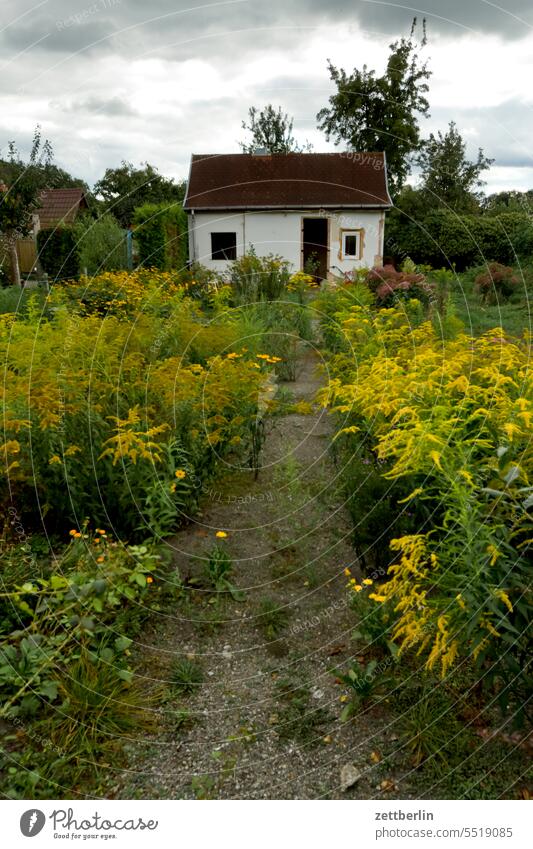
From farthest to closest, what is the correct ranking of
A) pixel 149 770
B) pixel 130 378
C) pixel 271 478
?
pixel 271 478, pixel 130 378, pixel 149 770

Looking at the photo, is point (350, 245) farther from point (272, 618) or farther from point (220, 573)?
point (272, 618)

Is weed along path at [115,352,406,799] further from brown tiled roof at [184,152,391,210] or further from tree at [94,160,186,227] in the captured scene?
→ tree at [94,160,186,227]

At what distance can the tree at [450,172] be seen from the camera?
24.1 feet

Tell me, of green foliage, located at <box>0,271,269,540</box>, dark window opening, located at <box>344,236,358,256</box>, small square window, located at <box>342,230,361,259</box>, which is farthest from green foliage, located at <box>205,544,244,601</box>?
dark window opening, located at <box>344,236,358,256</box>

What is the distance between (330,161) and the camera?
24.8 m

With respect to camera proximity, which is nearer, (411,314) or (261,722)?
A: (261,722)

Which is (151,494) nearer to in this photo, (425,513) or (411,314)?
(425,513)

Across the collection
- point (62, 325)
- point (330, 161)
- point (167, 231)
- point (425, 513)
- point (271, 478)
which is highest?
point (330, 161)

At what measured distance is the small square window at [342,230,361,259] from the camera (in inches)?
942

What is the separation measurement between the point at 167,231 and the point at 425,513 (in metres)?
18.6

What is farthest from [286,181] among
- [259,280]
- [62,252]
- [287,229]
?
[259,280]

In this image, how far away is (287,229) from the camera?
23.8m

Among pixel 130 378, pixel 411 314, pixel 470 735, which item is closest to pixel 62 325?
pixel 130 378

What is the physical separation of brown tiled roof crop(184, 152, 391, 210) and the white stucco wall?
0.48 metres
